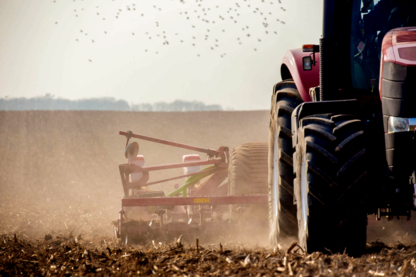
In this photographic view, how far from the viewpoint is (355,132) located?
346 centimetres

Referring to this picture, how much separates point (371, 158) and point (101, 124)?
28263mm

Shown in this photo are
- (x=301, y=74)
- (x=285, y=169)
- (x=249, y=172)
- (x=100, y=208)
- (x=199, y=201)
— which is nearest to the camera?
(x=285, y=169)

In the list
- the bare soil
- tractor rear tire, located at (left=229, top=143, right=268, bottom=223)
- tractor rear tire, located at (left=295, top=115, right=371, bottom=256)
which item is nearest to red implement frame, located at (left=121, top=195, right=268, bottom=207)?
the bare soil

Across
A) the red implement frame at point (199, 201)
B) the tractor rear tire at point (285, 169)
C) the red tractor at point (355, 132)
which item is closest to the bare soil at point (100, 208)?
the tractor rear tire at point (285, 169)

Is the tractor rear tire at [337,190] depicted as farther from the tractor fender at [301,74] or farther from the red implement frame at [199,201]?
the red implement frame at [199,201]

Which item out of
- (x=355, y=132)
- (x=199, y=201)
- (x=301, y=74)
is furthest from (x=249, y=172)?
(x=355, y=132)

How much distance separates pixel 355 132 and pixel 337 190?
0.44 m

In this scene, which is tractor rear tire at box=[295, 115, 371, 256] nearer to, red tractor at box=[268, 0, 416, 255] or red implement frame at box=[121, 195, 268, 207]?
red tractor at box=[268, 0, 416, 255]

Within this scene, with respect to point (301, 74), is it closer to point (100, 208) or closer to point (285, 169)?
point (285, 169)

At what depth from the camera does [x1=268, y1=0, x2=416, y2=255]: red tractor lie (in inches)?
134

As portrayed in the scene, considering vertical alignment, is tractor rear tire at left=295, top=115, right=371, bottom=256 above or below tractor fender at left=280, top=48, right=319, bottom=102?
below

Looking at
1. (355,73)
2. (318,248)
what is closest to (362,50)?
(355,73)

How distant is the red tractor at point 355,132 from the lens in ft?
11.2

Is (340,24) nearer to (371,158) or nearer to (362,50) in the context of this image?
(362,50)
